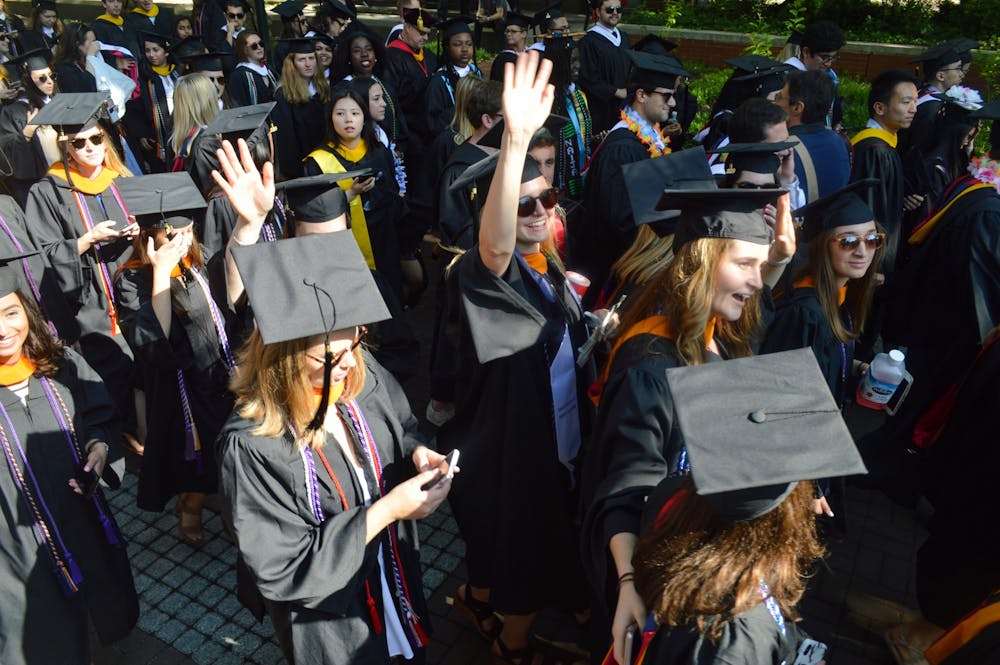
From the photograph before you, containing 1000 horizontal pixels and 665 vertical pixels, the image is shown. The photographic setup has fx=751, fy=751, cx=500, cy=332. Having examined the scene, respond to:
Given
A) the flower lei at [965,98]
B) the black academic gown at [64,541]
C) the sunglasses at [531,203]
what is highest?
the sunglasses at [531,203]

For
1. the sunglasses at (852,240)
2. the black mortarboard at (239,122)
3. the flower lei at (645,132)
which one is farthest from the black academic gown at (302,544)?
the flower lei at (645,132)

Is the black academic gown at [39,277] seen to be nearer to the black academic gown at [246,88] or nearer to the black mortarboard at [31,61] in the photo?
the black mortarboard at [31,61]

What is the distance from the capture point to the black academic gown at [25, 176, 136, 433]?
468cm

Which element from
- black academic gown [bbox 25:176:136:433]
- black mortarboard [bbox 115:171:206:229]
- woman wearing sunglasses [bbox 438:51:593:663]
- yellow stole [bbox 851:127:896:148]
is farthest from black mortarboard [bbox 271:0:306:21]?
woman wearing sunglasses [bbox 438:51:593:663]

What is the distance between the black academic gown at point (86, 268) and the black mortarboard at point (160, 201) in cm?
108

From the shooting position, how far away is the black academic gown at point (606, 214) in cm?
519

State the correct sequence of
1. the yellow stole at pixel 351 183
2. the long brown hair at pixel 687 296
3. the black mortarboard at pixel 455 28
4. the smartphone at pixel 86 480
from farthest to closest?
the black mortarboard at pixel 455 28 → the yellow stole at pixel 351 183 → the smartphone at pixel 86 480 → the long brown hair at pixel 687 296

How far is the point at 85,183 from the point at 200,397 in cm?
193

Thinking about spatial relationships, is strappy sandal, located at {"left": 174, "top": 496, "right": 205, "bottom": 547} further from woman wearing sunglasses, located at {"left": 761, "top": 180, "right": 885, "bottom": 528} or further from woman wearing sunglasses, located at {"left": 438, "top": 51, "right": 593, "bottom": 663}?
woman wearing sunglasses, located at {"left": 761, "top": 180, "right": 885, "bottom": 528}

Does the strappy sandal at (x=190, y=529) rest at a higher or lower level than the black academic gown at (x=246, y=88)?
lower

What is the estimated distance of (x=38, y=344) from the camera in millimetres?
3082

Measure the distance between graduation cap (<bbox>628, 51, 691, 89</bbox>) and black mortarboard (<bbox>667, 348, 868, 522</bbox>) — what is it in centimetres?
400

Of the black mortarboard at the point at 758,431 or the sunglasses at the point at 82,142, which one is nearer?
the black mortarboard at the point at 758,431

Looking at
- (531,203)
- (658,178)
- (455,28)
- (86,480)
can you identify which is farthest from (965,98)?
(86,480)
